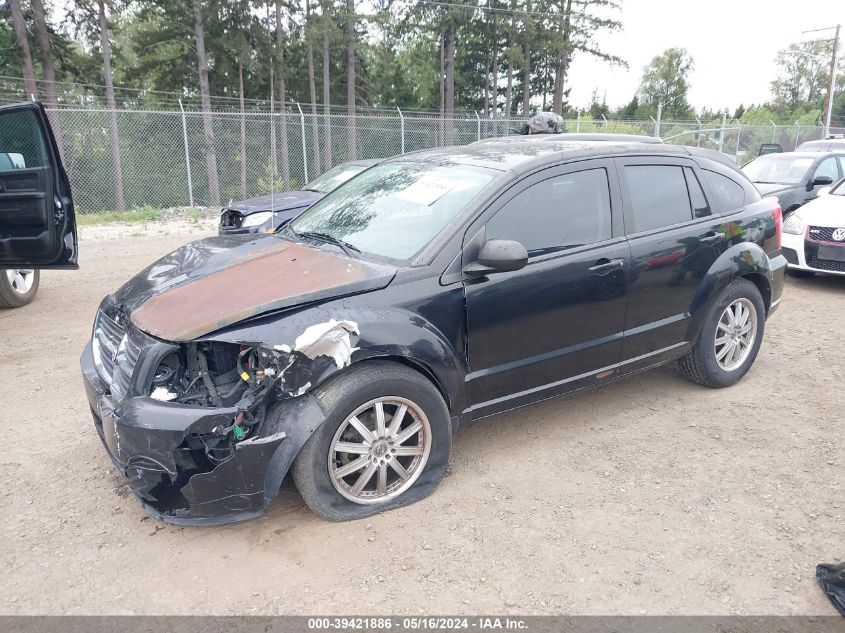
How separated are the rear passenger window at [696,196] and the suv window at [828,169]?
283 inches

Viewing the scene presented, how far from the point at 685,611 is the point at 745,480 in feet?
4.06

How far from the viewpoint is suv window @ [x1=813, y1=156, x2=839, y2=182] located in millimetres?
10027

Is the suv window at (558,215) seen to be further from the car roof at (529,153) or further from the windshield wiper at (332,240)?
the windshield wiper at (332,240)

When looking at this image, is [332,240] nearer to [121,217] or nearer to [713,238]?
[713,238]

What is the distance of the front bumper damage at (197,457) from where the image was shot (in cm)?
264

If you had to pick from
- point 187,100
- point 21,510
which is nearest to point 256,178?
point 187,100

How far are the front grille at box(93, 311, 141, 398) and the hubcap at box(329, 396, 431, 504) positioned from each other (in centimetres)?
101

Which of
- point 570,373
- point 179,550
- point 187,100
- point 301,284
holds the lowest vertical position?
point 179,550

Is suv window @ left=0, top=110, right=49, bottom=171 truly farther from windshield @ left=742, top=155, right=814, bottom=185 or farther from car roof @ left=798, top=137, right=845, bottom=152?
car roof @ left=798, top=137, right=845, bottom=152

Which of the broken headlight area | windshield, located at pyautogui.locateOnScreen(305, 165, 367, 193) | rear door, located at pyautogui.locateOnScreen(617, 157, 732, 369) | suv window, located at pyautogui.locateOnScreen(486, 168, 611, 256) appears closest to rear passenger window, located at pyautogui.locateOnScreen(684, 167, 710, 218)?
rear door, located at pyautogui.locateOnScreen(617, 157, 732, 369)

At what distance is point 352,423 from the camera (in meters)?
2.97

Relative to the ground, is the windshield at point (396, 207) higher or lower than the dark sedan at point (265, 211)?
higher

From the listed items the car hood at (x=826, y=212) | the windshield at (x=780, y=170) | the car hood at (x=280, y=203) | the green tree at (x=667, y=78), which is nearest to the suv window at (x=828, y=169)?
the windshield at (x=780, y=170)

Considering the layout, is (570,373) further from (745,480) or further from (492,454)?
(745,480)
